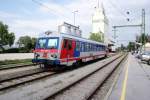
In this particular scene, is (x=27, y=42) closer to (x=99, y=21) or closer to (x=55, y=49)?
(x=55, y=49)

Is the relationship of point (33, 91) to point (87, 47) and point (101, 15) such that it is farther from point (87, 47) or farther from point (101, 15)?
point (101, 15)

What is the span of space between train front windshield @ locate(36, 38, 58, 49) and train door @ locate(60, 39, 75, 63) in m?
0.66

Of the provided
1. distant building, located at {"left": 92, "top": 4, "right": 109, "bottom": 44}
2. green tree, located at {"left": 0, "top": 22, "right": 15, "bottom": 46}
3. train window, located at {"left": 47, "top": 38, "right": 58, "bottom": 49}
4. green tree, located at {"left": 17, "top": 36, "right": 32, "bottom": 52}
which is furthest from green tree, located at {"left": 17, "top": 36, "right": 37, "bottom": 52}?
train window, located at {"left": 47, "top": 38, "right": 58, "bottom": 49}

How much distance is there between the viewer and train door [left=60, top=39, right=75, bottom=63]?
18.0 m

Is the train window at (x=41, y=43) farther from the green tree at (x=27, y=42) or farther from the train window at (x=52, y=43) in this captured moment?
the green tree at (x=27, y=42)

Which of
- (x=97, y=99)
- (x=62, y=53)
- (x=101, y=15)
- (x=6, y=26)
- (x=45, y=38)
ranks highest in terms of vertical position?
(x=101, y=15)

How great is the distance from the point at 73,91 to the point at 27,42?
258 feet

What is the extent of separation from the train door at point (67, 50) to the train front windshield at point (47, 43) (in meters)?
0.66

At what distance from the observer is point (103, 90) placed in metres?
11.6

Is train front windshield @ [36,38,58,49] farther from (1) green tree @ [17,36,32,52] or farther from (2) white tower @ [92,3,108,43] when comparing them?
(2) white tower @ [92,3,108,43]

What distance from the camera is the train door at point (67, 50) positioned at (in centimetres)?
1800

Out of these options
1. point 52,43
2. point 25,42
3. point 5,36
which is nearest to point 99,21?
point 25,42

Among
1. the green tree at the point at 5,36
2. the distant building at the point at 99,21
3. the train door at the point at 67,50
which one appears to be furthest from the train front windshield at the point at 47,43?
the distant building at the point at 99,21

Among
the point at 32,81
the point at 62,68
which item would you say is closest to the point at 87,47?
the point at 62,68
